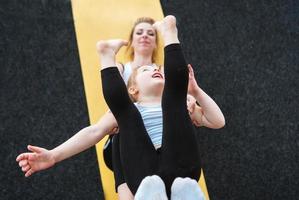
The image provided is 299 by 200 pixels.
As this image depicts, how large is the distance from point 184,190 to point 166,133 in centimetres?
13

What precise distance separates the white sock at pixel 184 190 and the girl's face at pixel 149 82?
0.95 feet

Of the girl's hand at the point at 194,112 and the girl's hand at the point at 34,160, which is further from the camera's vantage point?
the girl's hand at the point at 194,112

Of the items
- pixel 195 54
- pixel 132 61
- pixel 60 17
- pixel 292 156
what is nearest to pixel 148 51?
pixel 132 61

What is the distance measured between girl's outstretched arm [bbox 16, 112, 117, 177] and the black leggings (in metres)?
0.14

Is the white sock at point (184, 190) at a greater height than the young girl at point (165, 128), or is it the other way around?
the young girl at point (165, 128)

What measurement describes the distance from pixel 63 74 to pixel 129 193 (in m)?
0.61

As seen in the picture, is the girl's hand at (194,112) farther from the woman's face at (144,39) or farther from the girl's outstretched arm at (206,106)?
the woman's face at (144,39)

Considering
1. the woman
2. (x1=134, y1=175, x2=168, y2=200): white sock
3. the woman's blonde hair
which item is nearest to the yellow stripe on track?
the woman's blonde hair

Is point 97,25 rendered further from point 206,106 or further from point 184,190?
point 184,190

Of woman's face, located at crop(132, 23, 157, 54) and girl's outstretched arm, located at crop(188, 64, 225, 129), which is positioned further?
woman's face, located at crop(132, 23, 157, 54)

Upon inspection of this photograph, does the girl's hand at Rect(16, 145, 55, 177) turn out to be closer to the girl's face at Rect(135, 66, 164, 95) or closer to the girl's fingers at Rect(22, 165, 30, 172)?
the girl's fingers at Rect(22, 165, 30, 172)

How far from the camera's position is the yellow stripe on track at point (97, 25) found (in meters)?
1.40

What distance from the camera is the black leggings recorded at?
2.99 feet

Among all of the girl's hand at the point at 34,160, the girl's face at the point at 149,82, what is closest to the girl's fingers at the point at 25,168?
the girl's hand at the point at 34,160
